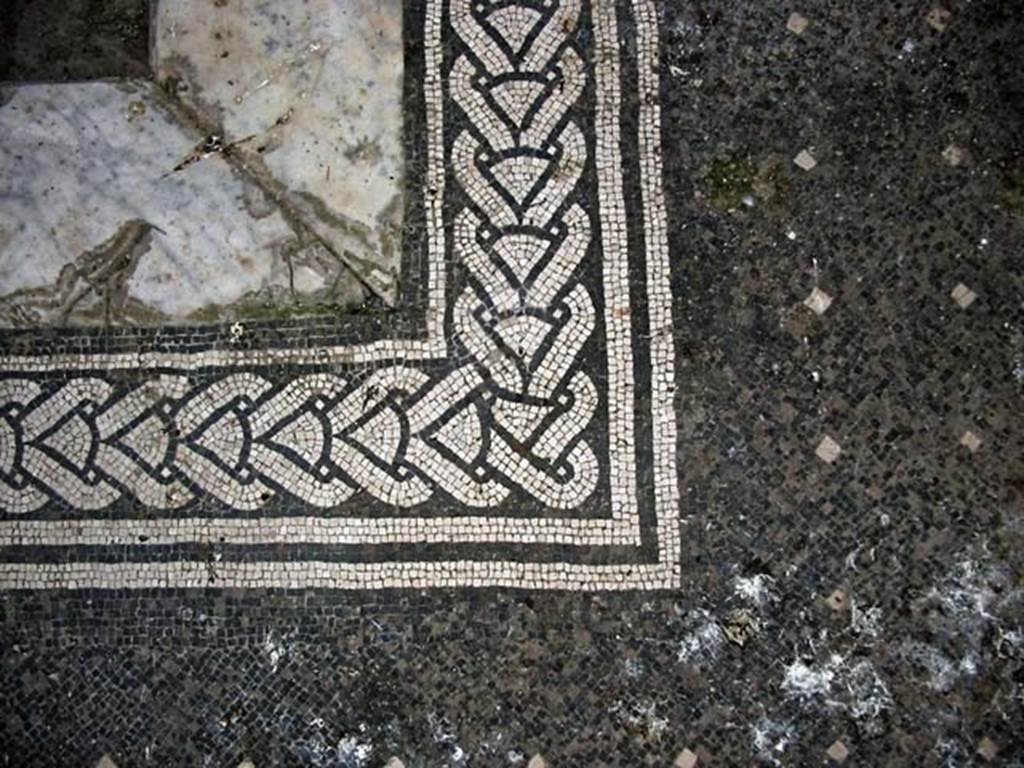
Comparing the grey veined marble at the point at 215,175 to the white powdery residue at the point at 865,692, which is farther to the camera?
the grey veined marble at the point at 215,175

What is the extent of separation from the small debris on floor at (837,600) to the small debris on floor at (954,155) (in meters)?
2.31

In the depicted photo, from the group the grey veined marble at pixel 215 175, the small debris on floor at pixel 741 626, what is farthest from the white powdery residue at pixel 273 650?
the small debris on floor at pixel 741 626

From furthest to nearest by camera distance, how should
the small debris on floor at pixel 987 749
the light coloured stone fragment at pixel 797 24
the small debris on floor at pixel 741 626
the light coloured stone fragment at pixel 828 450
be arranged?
1. the light coloured stone fragment at pixel 797 24
2. the light coloured stone fragment at pixel 828 450
3. the small debris on floor at pixel 741 626
4. the small debris on floor at pixel 987 749

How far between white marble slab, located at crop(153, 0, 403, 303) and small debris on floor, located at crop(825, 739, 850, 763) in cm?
319

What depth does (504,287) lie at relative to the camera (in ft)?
18.6

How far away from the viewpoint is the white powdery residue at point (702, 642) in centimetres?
546

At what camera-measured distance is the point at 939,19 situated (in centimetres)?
579

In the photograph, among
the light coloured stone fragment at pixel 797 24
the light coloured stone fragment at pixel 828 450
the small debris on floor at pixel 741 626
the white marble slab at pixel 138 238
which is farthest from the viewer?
the light coloured stone fragment at pixel 797 24

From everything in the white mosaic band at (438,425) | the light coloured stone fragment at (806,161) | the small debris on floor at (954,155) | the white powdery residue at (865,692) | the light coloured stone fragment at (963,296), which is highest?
the small debris on floor at (954,155)

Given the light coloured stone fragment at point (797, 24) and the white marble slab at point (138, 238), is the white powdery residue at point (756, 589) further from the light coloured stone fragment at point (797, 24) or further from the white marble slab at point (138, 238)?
the light coloured stone fragment at point (797, 24)

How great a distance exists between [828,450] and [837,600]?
0.76 meters

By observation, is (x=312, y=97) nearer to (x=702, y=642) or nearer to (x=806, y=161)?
(x=806, y=161)

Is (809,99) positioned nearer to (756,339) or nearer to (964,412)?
(756,339)

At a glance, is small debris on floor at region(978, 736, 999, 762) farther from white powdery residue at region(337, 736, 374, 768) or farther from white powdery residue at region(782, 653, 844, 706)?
white powdery residue at region(337, 736, 374, 768)
